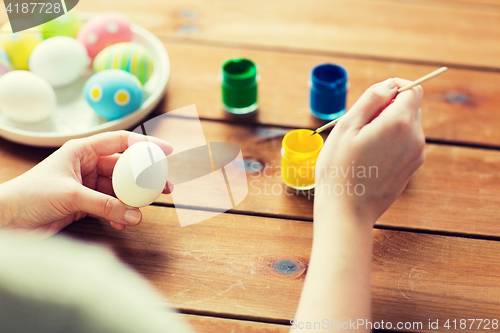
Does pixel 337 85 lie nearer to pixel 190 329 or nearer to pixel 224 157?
pixel 224 157

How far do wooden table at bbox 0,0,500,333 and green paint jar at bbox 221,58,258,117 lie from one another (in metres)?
0.03

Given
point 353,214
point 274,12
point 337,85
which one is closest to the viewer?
point 353,214

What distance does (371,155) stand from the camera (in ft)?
2.30

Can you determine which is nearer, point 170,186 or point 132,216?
point 132,216

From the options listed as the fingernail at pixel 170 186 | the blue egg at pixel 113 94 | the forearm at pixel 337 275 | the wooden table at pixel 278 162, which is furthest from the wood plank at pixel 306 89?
the forearm at pixel 337 275

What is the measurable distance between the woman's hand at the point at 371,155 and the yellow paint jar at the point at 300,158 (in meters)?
0.18

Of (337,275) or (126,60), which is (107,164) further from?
(337,275)

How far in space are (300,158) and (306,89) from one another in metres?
0.34

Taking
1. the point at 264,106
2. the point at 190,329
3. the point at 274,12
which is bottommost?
the point at 190,329

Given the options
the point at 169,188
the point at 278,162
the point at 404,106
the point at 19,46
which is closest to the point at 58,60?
the point at 19,46

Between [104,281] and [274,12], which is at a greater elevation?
[274,12]

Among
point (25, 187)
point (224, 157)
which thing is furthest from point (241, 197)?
point (25, 187)

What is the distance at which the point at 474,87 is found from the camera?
119 centimetres

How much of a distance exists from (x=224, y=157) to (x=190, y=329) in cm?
41
